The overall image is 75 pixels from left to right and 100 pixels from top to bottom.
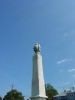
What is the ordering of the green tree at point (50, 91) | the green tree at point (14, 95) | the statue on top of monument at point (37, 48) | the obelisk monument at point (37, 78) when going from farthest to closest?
the green tree at point (14, 95) < the green tree at point (50, 91) < the statue on top of monument at point (37, 48) < the obelisk monument at point (37, 78)

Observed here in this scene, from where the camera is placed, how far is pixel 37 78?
13906 mm

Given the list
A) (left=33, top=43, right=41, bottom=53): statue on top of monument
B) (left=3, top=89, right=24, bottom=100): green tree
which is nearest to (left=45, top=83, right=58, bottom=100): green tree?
(left=3, top=89, right=24, bottom=100): green tree

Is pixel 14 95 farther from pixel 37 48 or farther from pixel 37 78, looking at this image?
pixel 37 78

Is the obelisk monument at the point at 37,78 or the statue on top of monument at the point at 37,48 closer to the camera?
the obelisk monument at the point at 37,78

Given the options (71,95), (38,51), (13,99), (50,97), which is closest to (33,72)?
(38,51)

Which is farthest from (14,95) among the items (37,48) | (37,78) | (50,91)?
(37,78)

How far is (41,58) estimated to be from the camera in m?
14.9

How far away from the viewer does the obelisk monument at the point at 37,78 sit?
13477 mm

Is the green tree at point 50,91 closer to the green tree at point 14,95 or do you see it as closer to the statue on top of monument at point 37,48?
the green tree at point 14,95

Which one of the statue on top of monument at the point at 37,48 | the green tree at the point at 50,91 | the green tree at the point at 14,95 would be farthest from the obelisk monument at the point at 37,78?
the green tree at the point at 14,95

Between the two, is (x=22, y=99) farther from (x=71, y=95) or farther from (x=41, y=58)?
(x=41, y=58)

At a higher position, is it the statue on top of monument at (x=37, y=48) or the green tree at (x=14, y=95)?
the green tree at (x=14, y=95)

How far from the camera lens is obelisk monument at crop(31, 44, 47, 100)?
531 inches

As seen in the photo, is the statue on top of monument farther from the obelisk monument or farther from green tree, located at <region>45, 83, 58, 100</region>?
green tree, located at <region>45, 83, 58, 100</region>
